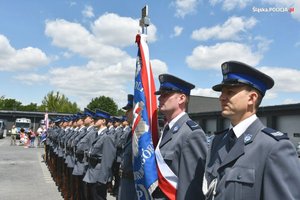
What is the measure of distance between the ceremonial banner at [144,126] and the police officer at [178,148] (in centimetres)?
9

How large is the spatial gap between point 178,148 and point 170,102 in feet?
1.70

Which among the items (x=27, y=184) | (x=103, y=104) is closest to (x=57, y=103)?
(x=103, y=104)

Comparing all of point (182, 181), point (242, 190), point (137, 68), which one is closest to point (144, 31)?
→ point (137, 68)

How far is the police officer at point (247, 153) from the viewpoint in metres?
2.15

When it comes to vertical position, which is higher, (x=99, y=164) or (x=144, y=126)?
(x=144, y=126)

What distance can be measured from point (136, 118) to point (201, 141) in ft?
2.92

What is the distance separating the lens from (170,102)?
11.6 feet

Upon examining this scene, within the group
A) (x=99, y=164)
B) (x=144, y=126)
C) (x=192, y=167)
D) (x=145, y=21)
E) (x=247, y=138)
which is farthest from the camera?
(x=99, y=164)

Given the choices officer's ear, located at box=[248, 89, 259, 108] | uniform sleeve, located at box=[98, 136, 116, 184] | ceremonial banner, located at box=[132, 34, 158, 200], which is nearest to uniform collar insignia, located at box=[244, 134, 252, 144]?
officer's ear, located at box=[248, 89, 259, 108]

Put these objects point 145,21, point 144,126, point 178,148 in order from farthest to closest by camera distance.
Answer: point 145,21 → point 144,126 → point 178,148

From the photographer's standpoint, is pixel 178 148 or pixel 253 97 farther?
pixel 178 148

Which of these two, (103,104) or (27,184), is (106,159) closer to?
(27,184)

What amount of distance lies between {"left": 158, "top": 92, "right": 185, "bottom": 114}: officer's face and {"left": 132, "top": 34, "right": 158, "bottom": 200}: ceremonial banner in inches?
10.2

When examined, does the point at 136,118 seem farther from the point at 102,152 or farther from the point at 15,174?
the point at 15,174
